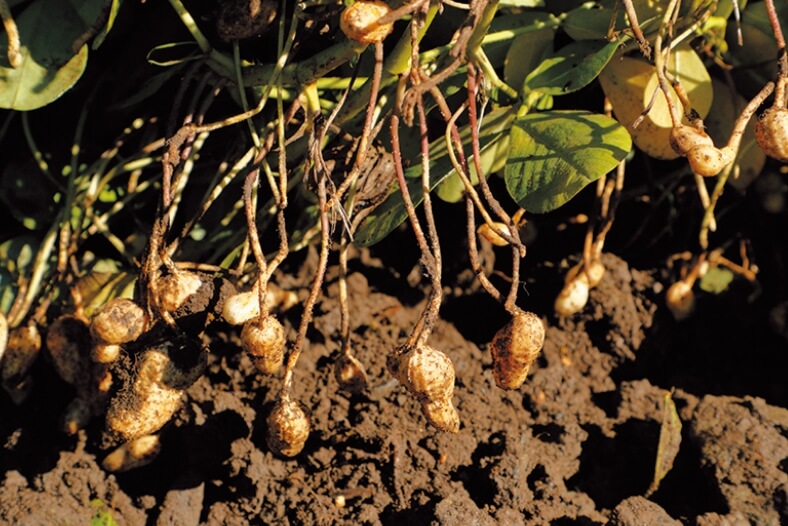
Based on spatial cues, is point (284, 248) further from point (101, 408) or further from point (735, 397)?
point (735, 397)

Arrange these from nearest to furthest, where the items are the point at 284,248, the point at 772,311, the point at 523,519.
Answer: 1. the point at 284,248
2. the point at 523,519
3. the point at 772,311

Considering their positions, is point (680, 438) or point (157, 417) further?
point (680, 438)

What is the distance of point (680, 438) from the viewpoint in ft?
3.86

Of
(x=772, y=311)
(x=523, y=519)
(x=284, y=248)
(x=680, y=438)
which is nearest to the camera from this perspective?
(x=284, y=248)

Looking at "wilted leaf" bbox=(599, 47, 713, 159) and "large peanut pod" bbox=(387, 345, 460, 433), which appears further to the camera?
"wilted leaf" bbox=(599, 47, 713, 159)

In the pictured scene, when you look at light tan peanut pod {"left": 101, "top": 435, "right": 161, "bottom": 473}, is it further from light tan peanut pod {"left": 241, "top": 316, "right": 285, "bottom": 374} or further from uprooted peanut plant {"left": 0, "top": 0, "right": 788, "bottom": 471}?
light tan peanut pod {"left": 241, "top": 316, "right": 285, "bottom": 374}

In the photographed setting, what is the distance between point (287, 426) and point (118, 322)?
0.75 feet

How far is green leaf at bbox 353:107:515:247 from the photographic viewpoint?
41.7 inches

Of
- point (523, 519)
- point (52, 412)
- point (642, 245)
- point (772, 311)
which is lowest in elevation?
point (772, 311)

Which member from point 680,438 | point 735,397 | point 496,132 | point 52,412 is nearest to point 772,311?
point 735,397

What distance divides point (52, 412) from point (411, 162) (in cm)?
62

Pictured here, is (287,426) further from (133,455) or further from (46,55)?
(46,55)

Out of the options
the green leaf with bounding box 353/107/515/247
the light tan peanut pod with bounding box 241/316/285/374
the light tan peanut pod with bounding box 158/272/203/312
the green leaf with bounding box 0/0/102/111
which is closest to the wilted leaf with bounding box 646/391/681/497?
the green leaf with bounding box 353/107/515/247

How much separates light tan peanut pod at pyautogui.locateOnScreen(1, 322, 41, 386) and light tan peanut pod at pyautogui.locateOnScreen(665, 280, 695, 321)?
950 mm
